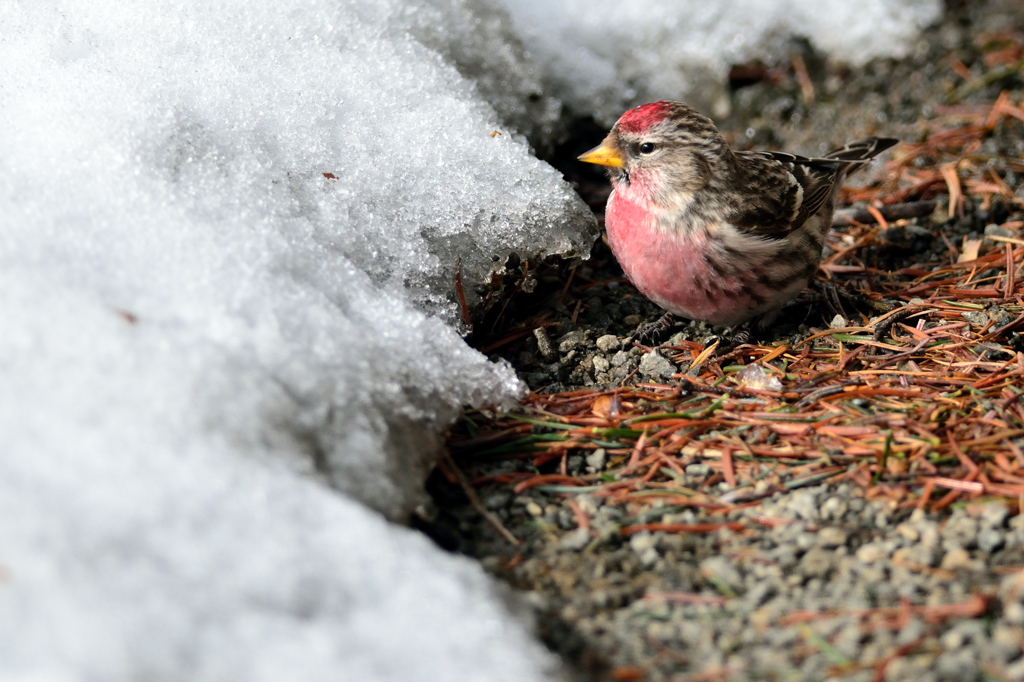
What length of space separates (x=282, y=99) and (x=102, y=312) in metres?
1.15

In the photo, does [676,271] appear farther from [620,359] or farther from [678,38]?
[678,38]

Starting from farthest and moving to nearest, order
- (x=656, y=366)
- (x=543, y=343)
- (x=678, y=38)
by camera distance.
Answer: (x=678, y=38) < (x=543, y=343) < (x=656, y=366)

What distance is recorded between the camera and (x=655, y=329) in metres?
3.20

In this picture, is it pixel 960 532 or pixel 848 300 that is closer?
pixel 960 532

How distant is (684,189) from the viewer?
10.3 feet

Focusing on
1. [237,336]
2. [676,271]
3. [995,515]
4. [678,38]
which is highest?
[678,38]

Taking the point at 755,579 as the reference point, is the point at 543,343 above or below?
below

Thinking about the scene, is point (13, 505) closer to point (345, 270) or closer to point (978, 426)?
point (345, 270)

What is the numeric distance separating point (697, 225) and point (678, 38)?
1.98 meters

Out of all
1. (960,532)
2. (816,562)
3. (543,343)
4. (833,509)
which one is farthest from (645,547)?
(543,343)

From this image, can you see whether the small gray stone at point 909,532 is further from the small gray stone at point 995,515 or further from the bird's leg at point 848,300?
the bird's leg at point 848,300

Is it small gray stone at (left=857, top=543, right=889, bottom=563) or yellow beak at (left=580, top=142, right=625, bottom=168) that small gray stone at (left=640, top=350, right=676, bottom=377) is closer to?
yellow beak at (left=580, top=142, right=625, bottom=168)

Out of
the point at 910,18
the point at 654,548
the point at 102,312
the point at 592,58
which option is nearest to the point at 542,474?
the point at 654,548

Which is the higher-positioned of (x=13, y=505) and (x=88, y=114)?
(x=88, y=114)
